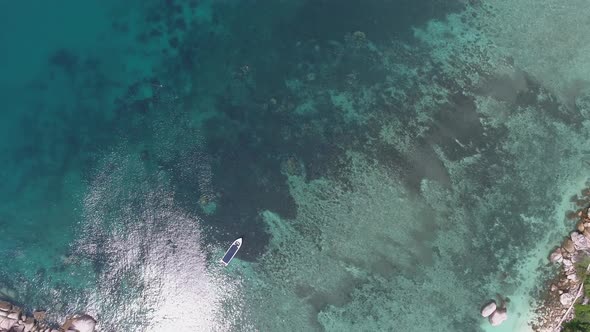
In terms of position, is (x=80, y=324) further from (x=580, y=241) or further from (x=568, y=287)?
(x=580, y=241)

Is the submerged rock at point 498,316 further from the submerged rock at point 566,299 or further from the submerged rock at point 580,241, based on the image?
the submerged rock at point 580,241

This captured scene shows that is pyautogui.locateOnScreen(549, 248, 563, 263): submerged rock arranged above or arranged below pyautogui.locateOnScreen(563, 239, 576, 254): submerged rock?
below

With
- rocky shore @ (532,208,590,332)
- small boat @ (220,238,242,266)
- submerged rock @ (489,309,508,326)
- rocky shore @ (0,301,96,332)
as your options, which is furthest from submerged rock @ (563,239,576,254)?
rocky shore @ (0,301,96,332)

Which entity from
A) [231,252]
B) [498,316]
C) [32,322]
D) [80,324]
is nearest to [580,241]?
[498,316]

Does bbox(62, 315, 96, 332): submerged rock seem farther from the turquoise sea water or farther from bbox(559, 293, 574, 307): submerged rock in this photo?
bbox(559, 293, 574, 307): submerged rock

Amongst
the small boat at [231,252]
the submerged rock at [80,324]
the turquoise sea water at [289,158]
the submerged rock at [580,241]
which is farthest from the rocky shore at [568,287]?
the submerged rock at [80,324]

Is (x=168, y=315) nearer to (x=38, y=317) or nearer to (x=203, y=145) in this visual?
(x=38, y=317)
